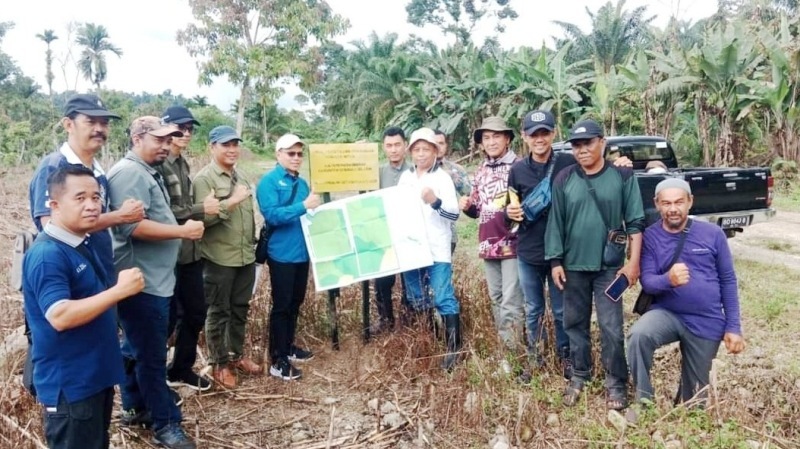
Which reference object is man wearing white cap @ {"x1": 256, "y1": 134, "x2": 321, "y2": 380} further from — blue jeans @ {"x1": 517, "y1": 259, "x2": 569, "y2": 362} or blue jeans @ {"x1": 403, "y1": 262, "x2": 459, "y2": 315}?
blue jeans @ {"x1": 517, "y1": 259, "x2": 569, "y2": 362}

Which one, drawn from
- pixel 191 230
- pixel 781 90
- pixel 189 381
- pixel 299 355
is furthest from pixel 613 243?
pixel 781 90

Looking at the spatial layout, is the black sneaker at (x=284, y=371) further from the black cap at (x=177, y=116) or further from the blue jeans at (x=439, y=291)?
the black cap at (x=177, y=116)

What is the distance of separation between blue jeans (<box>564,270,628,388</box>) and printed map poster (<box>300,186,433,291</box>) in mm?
1005

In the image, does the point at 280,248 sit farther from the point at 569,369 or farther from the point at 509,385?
the point at 569,369

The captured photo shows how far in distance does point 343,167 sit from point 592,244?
1.82 metres

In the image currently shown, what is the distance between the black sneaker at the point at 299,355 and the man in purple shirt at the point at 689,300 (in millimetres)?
2250

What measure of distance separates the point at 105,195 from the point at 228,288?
1167mm

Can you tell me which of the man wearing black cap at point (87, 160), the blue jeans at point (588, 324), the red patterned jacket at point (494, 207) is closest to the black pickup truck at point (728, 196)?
the red patterned jacket at point (494, 207)

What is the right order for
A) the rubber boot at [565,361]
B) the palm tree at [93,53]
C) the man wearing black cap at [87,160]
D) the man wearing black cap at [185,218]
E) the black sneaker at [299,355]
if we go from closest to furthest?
the man wearing black cap at [87,160] → the man wearing black cap at [185,218] → the rubber boot at [565,361] → the black sneaker at [299,355] → the palm tree at [93,53]

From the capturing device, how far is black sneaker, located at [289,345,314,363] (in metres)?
4.37

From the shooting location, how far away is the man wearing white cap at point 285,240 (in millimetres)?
3895

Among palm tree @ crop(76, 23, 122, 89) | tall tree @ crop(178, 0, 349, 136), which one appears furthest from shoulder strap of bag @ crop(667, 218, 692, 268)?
palm tree @ crop(76, 23, 122, 89)

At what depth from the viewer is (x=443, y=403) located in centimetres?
331

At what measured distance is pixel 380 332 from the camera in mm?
4598
